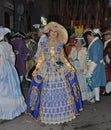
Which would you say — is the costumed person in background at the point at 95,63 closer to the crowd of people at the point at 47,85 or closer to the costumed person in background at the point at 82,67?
the costumed person in background at the point at 82,67

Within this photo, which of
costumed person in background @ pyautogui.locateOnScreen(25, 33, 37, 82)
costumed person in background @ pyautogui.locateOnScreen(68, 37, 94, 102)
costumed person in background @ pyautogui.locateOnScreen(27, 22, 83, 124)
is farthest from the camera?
costumed person in background @ pyautogui.locateOnScreen(25, 33, 37, 82)

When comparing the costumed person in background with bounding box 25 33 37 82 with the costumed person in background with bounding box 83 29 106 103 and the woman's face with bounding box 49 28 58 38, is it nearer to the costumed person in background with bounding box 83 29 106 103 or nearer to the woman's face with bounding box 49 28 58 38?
the costumed person in background with bounding box 83 29 106 103

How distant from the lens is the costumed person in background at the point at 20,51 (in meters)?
9.65

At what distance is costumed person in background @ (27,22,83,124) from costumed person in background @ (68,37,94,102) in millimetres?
1346

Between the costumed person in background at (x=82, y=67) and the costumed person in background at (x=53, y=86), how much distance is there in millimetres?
1346

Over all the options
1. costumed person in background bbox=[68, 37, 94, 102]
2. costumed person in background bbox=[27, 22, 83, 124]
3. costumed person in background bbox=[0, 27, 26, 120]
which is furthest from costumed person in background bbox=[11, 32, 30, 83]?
costumed person in background bbox=[27, 22, 83, 124]

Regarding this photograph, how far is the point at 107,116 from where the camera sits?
632 cm

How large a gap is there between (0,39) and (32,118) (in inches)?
60.2

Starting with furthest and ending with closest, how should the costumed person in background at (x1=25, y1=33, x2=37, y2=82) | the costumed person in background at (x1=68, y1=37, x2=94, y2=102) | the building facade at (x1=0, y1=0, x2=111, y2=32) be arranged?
1. the building facade at (x1=0, y1=0, x2=111, y2=32)
2. the costumed person in background at (x1=25, y1=33, x2=37, y2=82)
3. the costumed person in background at (x1=68, y1=37, x2=94, y2=102)

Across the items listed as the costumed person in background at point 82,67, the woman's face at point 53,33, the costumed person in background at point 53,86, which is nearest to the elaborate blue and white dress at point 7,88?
the costumed person in background at point 53,86

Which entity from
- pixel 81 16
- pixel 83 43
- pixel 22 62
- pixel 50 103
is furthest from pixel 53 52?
pixel 81 16

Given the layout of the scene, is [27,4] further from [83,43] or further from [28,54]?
[83,43]

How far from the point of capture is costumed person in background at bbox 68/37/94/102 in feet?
23.8

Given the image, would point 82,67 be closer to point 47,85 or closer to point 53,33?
point 53,33
